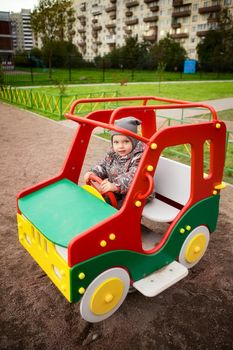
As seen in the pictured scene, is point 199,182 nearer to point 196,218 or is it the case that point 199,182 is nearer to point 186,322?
point 196,218

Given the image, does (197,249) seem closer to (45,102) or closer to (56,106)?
(56,106)

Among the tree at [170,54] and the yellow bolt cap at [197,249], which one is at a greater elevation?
the tree at [170,54]

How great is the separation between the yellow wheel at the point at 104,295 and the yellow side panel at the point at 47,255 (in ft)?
0.55

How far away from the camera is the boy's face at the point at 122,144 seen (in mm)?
2689

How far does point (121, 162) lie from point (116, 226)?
899 mm

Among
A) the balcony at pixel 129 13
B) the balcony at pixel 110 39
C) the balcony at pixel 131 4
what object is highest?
the balcony at pixel 131 4

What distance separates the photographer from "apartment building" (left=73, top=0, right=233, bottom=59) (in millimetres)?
53653

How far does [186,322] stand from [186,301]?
0.78 feet

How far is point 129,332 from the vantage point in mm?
2246

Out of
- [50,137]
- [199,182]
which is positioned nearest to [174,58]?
[50,137]

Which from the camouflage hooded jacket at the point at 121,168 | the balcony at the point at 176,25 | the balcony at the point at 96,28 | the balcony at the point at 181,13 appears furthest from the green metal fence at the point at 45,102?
the balcony at the point at 96,28

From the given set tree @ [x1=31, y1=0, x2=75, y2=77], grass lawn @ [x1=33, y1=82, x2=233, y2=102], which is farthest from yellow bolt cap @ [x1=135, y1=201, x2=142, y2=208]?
A: tree @ [x1=31, y1=0, x2=75, y2=77]

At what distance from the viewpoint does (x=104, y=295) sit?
2186 mm

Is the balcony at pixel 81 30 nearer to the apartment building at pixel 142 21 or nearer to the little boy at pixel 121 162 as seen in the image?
the apartment building at pixel 142 21
